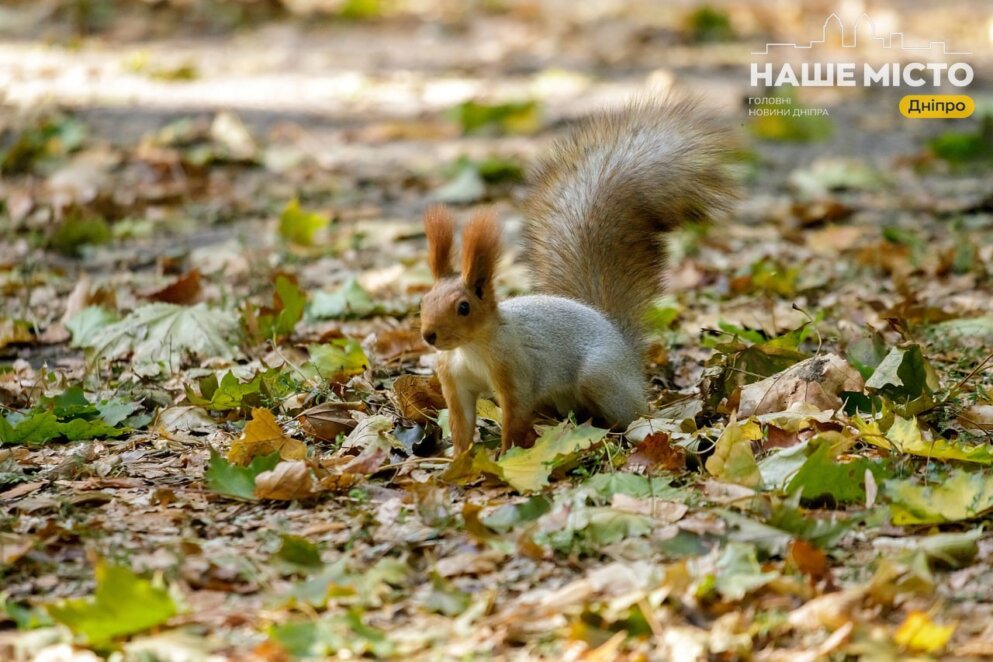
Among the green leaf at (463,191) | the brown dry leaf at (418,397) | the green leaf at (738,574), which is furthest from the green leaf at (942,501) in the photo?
the green leaf at (463,191)

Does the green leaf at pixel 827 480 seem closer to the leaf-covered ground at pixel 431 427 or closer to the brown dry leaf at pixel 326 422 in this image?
the leaf-covered ground at pixel 431 427

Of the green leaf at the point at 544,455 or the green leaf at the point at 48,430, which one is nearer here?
the green leaf at the point at 544,455

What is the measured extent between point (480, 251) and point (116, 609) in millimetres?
1004

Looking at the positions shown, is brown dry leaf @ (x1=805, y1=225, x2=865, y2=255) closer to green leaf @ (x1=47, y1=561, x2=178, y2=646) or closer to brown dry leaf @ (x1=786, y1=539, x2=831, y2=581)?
brown dry leaf @ (x1=786, y1=539, x2=831, y2=581)

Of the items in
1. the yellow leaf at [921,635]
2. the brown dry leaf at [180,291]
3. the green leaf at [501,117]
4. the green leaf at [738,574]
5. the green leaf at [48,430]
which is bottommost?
the yellow leaf at [921,635]

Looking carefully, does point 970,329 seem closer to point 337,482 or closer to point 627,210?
point 627,210

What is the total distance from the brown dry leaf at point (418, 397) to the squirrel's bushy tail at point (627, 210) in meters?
Result: 0.45

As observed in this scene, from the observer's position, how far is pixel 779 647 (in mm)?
1901

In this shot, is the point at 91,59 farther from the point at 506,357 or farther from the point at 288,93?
the point at 506,357

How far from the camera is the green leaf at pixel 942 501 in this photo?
89.4 inches

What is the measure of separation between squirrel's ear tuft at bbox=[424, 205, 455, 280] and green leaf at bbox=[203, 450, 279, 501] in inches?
21.1

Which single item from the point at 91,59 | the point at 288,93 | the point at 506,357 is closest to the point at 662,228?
the point at 506,357

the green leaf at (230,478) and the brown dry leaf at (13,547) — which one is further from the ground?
the green leaf at (230,478)

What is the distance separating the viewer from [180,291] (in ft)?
13.3
